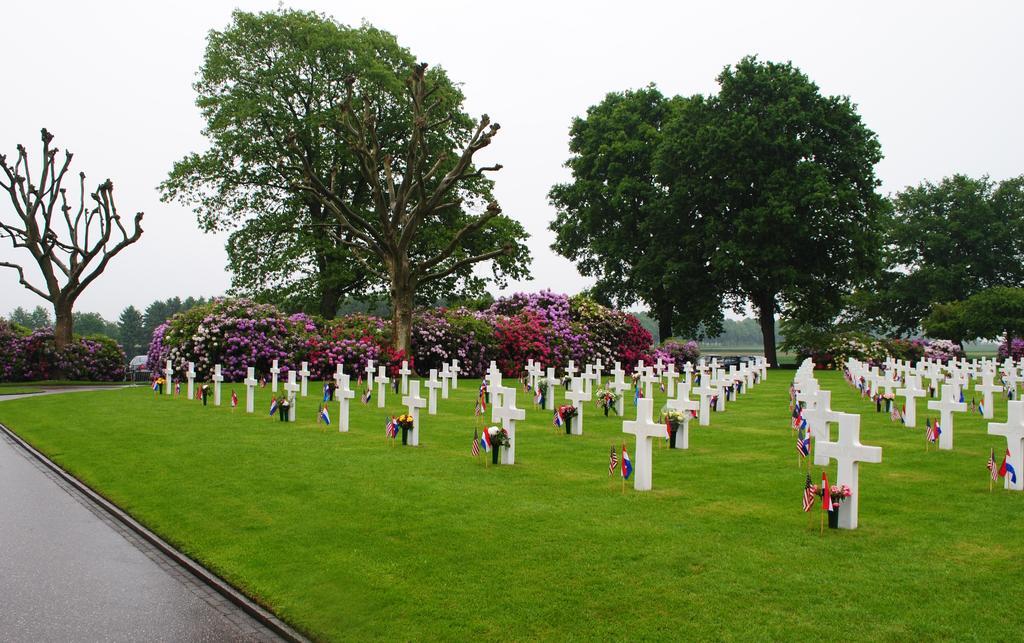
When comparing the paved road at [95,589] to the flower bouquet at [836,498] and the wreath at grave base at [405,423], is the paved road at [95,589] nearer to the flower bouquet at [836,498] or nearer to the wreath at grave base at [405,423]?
the wreath at grave base at [405,423]

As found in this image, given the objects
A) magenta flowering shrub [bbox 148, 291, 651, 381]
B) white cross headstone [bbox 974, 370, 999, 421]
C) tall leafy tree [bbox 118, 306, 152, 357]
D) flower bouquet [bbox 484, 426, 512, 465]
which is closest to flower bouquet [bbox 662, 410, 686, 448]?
flower bouquet [bbox 484, 426, 512, 465]

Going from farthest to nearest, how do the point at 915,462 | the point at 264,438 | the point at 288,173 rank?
the point at 288,173 → the point at 264,438 → the point at 915,462

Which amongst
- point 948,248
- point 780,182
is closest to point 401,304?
point 780,182

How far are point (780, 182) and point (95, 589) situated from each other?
38834mm

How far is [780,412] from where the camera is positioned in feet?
65.0

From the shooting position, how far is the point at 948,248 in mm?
62000

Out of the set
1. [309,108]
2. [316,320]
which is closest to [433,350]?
[316,320]

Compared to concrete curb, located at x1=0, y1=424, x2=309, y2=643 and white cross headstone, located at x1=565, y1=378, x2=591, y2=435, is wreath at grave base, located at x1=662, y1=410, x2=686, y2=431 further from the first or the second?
concrete curb, located at x1=0, y1=424, x2=309, y2=643

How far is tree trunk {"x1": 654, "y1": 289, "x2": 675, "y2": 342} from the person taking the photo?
47.9m

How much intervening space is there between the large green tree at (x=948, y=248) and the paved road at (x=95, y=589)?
195 ft

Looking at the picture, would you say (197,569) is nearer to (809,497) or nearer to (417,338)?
(809,497)

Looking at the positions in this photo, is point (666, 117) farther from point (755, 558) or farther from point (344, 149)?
point (755, 558)

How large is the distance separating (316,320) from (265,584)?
28.6 m

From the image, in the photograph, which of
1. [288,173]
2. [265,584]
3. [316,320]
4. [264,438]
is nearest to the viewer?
[265,584]
